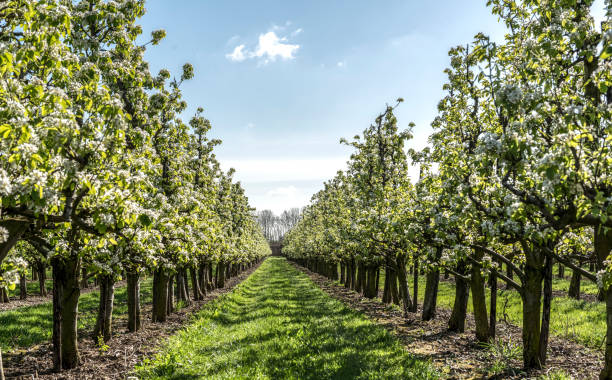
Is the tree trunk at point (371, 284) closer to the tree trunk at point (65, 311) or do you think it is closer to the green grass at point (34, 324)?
the green grass at point (34, 324)

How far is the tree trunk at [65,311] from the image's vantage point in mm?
10367

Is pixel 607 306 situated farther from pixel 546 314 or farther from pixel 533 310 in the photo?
pixel 533 310

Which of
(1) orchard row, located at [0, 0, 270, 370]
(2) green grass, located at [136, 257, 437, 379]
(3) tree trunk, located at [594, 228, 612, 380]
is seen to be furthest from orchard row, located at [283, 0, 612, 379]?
(1) orchard row, located at [0, 0, 270, 370]

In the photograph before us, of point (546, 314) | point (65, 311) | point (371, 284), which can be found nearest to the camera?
point (546, 314)

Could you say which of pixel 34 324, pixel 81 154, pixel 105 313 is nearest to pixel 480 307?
pixel 81 154

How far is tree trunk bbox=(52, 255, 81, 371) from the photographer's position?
1037cm

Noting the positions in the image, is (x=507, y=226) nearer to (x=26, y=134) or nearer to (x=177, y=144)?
(x=26, y=134)

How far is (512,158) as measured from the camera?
6.73m

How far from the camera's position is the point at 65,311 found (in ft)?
34.9

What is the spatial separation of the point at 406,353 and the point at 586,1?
1079cm

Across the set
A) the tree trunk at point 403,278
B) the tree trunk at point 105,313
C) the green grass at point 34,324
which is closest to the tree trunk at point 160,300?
the green grass at point 34,324

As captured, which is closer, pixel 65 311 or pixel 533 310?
pixel 533 310

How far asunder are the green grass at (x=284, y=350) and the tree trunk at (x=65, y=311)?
7.47 feet

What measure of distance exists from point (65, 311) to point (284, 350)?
7.14 m
